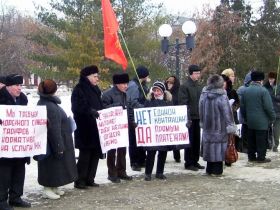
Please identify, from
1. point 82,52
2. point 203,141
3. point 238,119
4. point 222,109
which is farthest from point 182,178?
point 82,52

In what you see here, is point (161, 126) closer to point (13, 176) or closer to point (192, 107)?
point (192, 107)

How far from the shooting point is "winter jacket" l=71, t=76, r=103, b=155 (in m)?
8.40

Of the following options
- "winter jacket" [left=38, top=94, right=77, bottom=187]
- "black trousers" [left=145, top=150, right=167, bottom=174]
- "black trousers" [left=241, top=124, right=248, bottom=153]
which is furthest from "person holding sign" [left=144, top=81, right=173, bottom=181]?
"black trousers" [left=241, top=124, right=248, bottom=153]

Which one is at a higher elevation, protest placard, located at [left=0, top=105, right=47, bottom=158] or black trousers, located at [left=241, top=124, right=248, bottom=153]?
protest placard, located at [left=0, top=105, right=47, bottom=158]

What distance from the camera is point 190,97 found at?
1023 cm

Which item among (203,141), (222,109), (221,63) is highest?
(221,63)

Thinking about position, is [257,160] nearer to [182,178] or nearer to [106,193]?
[182,178]

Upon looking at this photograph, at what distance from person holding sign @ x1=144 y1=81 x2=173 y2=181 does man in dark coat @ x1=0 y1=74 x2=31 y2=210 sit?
2453mm

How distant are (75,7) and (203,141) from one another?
2385 cm

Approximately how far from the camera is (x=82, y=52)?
1117 inches

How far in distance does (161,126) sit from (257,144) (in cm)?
286

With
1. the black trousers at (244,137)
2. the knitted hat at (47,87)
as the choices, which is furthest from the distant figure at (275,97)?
the knitted hat at (47,87)

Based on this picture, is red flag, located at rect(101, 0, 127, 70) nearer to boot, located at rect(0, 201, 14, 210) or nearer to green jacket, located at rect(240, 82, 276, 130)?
green jacket, located at rect(240, 82, 276, 130)

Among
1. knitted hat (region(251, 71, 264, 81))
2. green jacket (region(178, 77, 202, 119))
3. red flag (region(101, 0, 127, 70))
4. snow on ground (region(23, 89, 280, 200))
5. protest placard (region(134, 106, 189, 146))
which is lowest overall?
snow on ground (region(23, 89, 280, 200))
